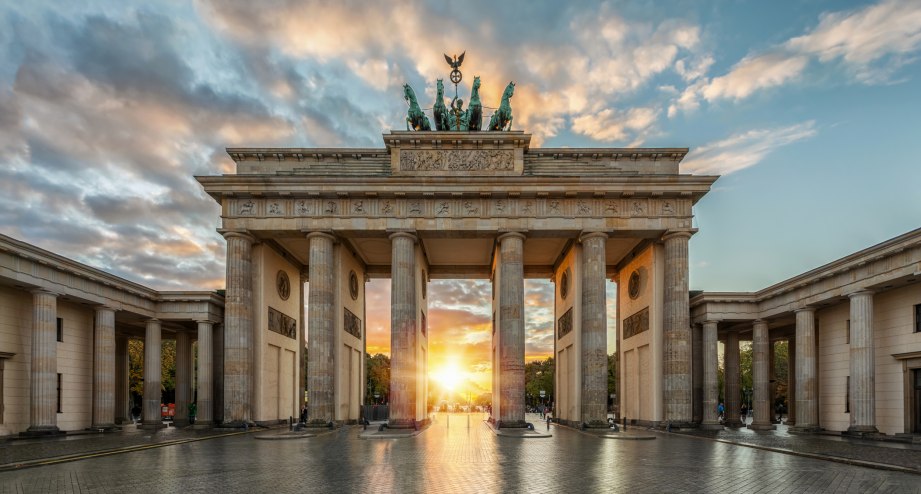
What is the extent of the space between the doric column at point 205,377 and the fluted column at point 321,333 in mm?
6509

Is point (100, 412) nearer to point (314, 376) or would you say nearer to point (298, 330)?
point (314, 376)

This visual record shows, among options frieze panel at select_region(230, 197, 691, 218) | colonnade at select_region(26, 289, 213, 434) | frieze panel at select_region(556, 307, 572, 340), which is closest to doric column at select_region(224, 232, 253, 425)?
frieze panel at select_region(230, 197, 691, 218)

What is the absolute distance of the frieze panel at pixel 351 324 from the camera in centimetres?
4154

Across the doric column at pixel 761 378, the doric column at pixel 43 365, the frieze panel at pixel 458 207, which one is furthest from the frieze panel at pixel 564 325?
the doric column at pixel 43 365

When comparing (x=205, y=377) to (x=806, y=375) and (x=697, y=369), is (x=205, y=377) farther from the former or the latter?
(x=806, y=375)

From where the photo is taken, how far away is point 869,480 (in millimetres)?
15219

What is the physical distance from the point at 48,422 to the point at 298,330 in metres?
17.8

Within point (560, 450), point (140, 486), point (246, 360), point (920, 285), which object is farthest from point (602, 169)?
point (140, 486)

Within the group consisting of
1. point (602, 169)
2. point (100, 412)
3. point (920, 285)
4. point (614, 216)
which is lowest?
point (100, 412)

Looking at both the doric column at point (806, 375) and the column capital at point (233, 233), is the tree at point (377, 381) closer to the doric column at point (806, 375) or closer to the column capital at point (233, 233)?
the column capital at point (233, 233)

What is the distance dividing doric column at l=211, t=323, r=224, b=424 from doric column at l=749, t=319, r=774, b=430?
32.7 metres

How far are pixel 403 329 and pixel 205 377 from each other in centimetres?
1262

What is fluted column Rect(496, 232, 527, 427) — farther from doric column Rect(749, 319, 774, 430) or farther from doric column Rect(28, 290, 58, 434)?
doric column Rect(28, 290, 58, 434)

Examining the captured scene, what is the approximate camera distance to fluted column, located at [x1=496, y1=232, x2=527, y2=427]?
1358 inches
